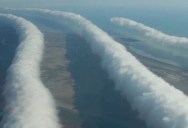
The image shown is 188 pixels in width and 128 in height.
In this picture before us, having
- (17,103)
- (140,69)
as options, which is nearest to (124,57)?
(140,69)

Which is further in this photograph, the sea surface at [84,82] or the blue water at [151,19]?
the blue water at [151,19]

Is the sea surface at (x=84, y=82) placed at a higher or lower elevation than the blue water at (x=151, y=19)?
lower

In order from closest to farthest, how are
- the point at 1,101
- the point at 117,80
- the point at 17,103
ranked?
1. the point at 17,103
2. the point at 1,101
3. the point at 117,80

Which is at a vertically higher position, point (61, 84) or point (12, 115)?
point (61, 84)

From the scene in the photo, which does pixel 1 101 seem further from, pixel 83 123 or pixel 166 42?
pixel 166 42

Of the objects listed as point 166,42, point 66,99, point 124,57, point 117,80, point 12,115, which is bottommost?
point 12,115

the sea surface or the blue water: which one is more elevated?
the blue water

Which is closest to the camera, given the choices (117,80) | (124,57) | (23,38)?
(117,80)

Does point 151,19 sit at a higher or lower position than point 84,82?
higher

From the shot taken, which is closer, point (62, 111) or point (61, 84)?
point (62, 111)

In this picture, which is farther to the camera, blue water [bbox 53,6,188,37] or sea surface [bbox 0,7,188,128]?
blue water [bbox 53,6,188,37]

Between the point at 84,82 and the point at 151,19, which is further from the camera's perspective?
the point at 151,19
